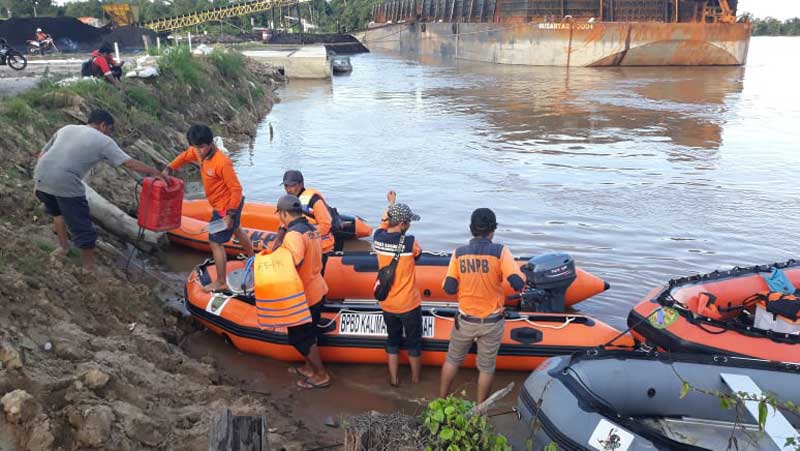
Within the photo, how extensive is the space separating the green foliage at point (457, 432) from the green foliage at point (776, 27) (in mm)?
109190

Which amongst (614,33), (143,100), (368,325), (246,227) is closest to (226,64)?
(143,100)


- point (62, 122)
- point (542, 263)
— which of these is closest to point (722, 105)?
point (542, 263)

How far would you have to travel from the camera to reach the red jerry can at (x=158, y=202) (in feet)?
20.2

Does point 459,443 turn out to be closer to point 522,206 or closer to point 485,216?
point 485,216

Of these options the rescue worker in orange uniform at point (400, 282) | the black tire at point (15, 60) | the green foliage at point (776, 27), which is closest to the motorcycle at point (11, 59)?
the black tire at point (15, 60)

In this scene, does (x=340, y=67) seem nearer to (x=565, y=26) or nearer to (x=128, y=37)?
(x=128, y=37)

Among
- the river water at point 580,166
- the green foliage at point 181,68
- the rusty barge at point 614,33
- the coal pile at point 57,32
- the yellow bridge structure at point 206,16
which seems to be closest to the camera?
the river water at point 580,166

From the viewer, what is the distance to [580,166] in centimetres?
1412

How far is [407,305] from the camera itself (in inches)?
200

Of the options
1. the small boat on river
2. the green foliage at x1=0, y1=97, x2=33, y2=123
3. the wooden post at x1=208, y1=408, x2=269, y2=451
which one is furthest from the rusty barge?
the wooden post at x1=208, y1=408, x2=269, y2=451

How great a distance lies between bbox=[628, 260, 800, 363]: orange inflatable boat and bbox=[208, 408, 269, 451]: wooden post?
10.8 feet

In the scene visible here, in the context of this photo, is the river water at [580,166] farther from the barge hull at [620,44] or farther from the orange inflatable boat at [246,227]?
the barge hull at [620,44]

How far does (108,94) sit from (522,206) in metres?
7.66

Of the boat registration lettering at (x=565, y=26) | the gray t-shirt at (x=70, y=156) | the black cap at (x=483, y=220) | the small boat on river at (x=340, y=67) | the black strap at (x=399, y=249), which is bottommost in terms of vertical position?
the black strap at (x=399, y=249)
